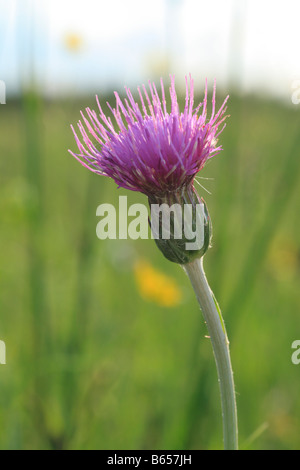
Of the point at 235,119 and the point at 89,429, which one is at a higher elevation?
the point at 235,119

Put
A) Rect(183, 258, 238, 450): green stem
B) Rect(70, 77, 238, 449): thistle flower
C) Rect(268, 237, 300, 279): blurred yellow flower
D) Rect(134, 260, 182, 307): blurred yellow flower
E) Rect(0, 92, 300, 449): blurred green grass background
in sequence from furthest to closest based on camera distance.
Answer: Rect(268, 237, 300, 279): blurred yellow flower, Rect(134, 260, 182, 307): blurred yellow flower, Rect(0, 92, 300, 449): blurred green grass background, Rect(70, 77, 238, 449): thistle flower, Rect(183, 258, 238, 450): green stem

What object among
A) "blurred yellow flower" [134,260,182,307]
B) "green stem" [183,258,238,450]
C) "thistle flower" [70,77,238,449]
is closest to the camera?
"green stem" [183,258,238,450]

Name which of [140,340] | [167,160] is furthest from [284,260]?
[167,160]

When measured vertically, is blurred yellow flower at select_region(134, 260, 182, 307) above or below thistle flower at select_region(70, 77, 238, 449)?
below

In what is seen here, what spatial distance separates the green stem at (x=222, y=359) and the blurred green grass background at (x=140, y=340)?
237 millimetres

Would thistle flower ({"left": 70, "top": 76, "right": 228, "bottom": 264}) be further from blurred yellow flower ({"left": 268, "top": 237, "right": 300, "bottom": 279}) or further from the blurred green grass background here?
blurred yellow flower ({"left": 268, "top": 237, "right": 300, "bottom": 279})

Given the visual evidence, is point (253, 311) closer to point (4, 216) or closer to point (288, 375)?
point (288, 375)

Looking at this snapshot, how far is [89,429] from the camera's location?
1795 millimetres

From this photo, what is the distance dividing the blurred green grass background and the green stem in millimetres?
237

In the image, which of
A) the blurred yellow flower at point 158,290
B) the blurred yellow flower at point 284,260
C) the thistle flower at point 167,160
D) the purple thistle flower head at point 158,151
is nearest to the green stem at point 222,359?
the thistle flower at point 167,160

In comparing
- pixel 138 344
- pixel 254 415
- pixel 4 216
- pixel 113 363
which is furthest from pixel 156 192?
pixel 138 344

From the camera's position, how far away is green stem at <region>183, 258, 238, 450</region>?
810mm

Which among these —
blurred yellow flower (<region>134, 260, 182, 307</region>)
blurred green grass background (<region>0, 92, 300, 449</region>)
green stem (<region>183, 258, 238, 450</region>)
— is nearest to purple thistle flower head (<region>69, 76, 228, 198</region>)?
green stem (<region>183, 258, 238, 450</region>)
